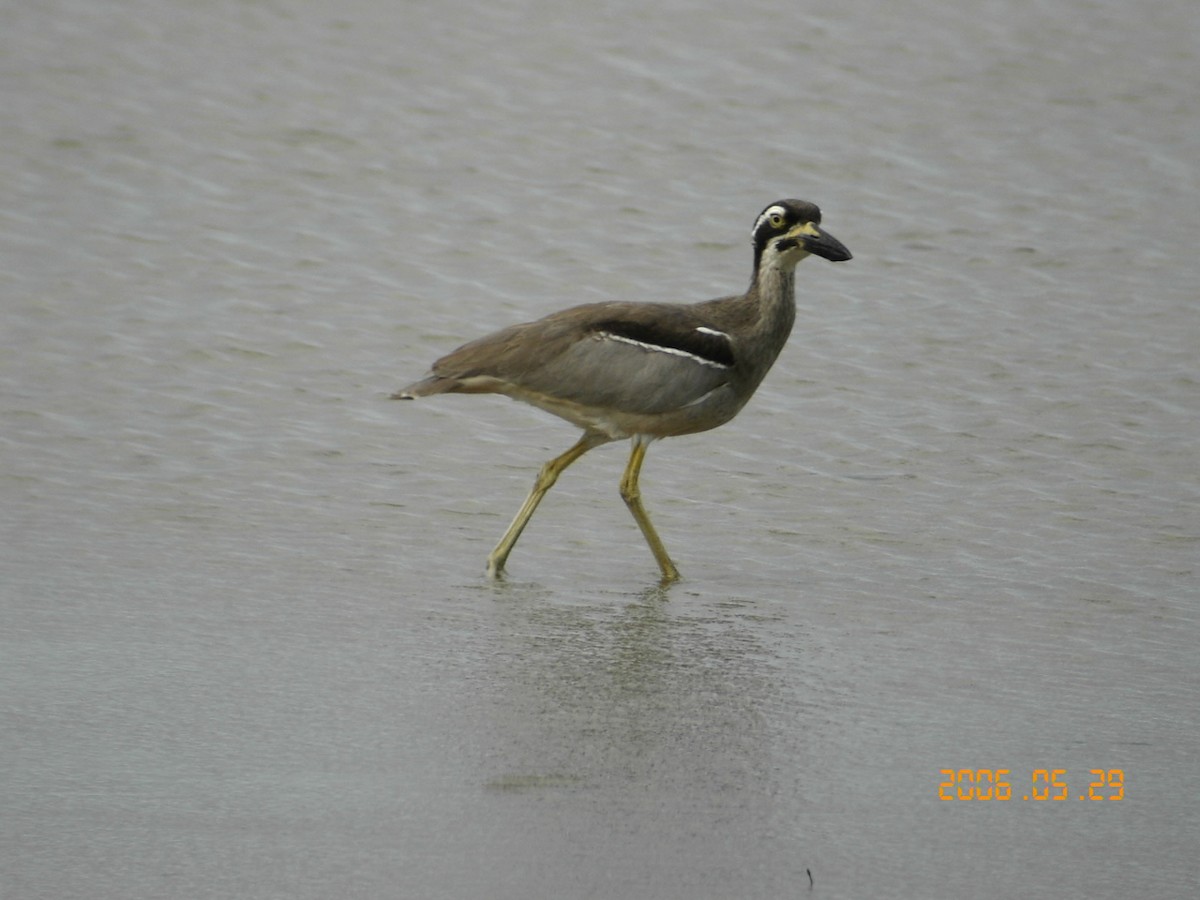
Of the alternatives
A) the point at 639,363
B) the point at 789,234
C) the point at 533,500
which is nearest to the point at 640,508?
the point at 533,500

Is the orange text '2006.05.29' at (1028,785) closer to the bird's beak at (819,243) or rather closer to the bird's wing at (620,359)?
the bird's wing at (620,359)

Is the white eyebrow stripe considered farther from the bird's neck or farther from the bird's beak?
the bird's beak

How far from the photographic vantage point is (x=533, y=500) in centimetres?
862

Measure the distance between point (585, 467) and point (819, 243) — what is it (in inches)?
76.6

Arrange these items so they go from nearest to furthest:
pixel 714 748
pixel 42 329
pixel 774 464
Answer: pixel 714 748 < pixel 774 464 < pixel 42 329

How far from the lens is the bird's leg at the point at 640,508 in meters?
8.31

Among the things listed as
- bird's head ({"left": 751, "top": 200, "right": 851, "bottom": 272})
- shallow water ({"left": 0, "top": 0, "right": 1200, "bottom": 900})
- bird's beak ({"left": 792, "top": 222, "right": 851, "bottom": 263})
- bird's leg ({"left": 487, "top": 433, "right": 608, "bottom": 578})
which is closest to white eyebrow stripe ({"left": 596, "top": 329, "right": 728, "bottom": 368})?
bird's leg ({"left": 487, "top": 433, "right": 608, "bottom": 578})

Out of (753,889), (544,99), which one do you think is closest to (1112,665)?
(753,889)

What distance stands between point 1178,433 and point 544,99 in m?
6.55

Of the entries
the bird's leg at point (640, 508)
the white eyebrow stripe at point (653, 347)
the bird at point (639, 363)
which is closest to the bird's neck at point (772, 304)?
the bird at point (639, 363)

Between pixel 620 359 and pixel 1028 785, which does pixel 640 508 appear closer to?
pixel 620 359

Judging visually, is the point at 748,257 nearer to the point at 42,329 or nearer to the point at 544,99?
the point at 544,99

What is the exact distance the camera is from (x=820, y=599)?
8031 millimetres

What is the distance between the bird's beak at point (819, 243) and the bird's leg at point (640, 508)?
1.10 m
